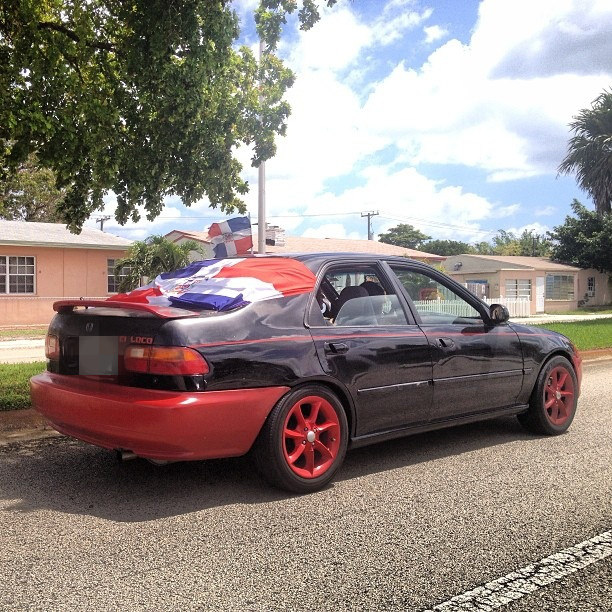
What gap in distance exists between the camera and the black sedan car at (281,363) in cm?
398

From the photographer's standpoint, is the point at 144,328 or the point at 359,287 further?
the point at 359,287

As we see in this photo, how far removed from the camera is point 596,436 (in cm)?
597

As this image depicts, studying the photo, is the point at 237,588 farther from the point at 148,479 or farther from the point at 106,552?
the point at 148,479

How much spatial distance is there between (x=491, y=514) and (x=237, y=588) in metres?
1.69

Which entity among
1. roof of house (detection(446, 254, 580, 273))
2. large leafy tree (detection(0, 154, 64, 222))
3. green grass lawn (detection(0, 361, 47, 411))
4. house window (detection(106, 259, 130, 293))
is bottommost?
green grass lawn (detection(0, 361, 47, 411))

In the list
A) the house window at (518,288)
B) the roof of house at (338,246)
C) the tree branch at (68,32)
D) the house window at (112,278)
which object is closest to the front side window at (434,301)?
the tree branch at (68,32)

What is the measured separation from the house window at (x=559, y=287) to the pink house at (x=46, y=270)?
27.2m

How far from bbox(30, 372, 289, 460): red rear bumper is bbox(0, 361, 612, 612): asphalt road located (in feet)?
1.28

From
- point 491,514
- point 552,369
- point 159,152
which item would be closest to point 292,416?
point 491,514

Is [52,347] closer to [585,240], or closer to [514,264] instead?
[514,264]

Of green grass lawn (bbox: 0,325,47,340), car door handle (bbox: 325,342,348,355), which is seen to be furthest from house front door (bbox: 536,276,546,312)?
car door handle (bbox: 325,342,348,355)

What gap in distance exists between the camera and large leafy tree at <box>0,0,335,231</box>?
7730 millimetres

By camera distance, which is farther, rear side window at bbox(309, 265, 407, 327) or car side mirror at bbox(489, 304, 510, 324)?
car side mirror at bbox(489, 304, 510, 324)

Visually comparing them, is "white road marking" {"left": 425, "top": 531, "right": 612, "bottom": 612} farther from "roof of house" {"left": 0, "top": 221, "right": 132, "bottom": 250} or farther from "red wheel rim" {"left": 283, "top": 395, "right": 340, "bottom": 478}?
"roof of house" {"left": 0, "top": 221, "right": 132, "bottom": 250}
